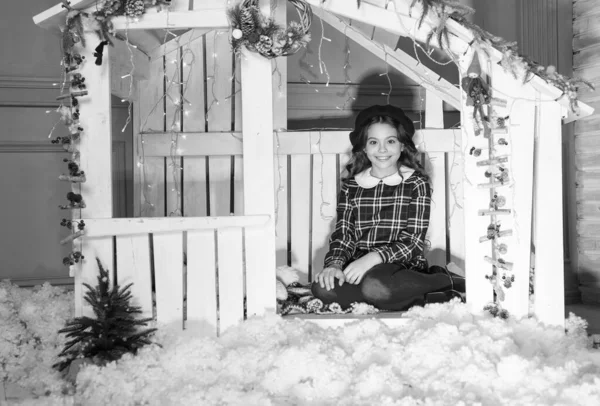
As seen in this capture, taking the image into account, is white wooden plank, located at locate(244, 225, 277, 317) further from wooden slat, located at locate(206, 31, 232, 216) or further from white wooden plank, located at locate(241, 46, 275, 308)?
wooden slat, located at locate(206, 31, 232, 216)

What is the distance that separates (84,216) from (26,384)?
1.56ft

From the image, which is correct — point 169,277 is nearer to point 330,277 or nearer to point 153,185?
point 330,277

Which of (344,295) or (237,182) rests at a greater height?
(237,182)

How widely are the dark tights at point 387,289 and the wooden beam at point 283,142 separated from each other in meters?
0.70

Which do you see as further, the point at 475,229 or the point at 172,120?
the point at 172,120

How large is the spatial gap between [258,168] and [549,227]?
861 millimetres

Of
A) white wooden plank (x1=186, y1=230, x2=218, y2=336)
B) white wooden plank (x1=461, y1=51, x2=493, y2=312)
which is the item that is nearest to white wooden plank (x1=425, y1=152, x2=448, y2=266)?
white wooden plank (x1=461, y1=51, x2=493, y2=312)

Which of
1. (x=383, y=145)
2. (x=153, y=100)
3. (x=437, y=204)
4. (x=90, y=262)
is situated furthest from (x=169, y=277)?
(x=437, y=204)

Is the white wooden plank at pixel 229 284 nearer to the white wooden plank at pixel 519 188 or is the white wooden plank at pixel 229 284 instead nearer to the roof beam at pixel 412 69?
the white wooden plank at pixel 519 188

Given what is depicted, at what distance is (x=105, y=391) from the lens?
144cm

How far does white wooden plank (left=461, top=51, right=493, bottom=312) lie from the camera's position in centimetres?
179

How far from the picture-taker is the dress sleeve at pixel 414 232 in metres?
2.10

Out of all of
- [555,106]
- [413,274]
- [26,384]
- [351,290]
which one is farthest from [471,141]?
[26,384]

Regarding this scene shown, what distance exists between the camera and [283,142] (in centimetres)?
257
